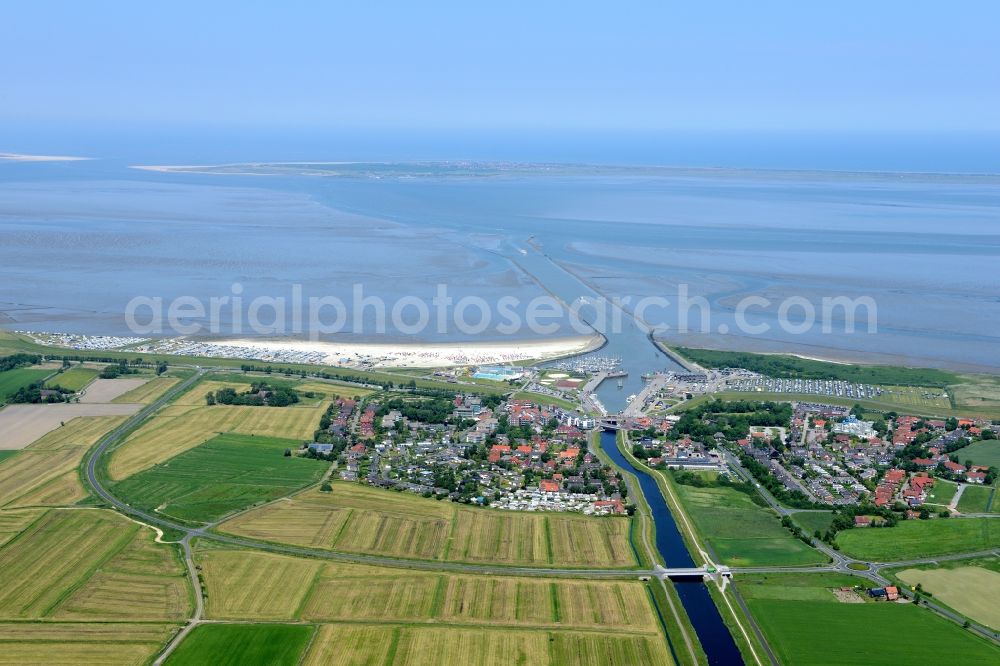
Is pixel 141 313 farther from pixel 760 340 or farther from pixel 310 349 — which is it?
pixel 760 340

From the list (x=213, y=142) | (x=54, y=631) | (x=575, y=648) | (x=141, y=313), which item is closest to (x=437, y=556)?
(x=575, y=648)

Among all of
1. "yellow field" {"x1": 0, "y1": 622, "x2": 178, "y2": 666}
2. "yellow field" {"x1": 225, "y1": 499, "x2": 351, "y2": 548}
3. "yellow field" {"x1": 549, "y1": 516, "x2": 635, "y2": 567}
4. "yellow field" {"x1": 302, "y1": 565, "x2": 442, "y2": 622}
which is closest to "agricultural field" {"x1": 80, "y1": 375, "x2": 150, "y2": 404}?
"yellow field" {"x1": 225, "y1": 499, "x2": 351, "y2": 548}

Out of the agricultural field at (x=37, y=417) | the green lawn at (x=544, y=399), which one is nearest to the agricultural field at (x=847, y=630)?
the green lawn at (x=544, y=399)

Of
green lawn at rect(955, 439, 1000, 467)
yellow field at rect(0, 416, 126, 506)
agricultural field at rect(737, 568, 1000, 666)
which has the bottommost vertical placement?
agricultural field at rect(737, 568, 1000, 666)

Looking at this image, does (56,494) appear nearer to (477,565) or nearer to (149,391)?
(149,391)

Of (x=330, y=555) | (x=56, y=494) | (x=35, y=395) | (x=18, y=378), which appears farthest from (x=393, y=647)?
(x=18, y=378)

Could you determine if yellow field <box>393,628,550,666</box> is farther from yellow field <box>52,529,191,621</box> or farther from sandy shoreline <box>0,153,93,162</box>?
sandy shoreline <box>0,153,93,162</box>
